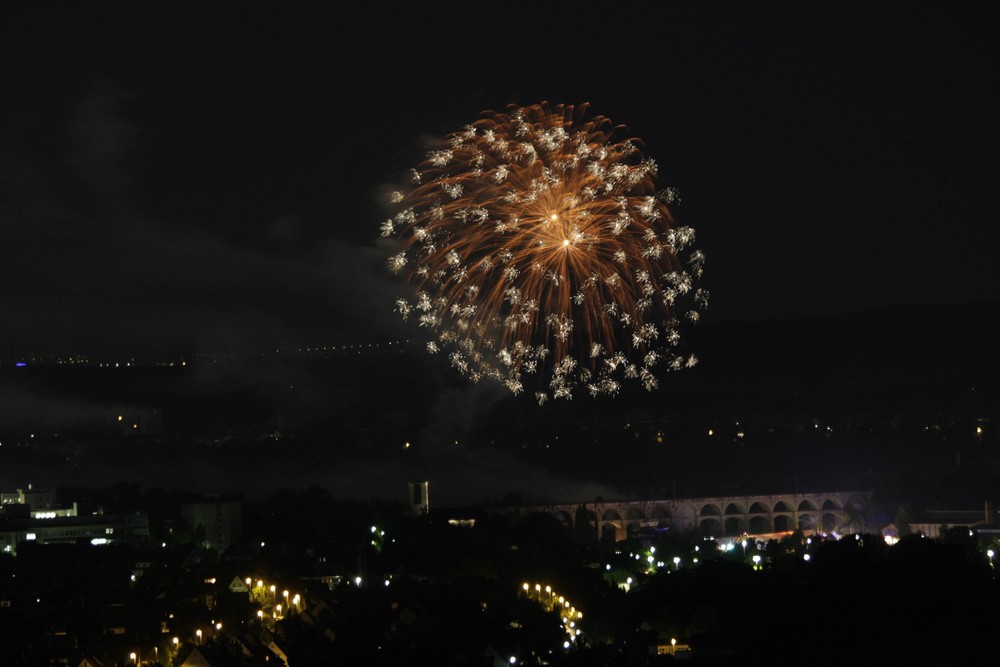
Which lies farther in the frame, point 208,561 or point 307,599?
point 208,561

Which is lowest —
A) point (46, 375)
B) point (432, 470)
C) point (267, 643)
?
point (267, 643)

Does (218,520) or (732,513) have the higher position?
(732,513)

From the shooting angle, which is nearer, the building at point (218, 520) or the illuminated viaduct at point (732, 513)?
the building at point (218, 520)

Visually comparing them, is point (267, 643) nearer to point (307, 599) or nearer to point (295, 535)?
point (307, 599)

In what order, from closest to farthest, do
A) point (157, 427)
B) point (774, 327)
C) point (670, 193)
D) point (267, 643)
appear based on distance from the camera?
point (670, 193) < point (267, 643) < point (157, 427) < point (774, 327)

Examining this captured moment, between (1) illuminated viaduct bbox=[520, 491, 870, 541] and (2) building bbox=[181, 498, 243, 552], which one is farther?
(1) illuminated viaduct bbox=[520, 491, 870, 541]

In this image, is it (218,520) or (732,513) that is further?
(732,513)

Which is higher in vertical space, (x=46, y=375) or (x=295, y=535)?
(x=46, y=375)

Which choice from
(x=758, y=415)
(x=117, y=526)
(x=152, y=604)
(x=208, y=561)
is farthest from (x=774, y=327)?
(x=152, y=604)
